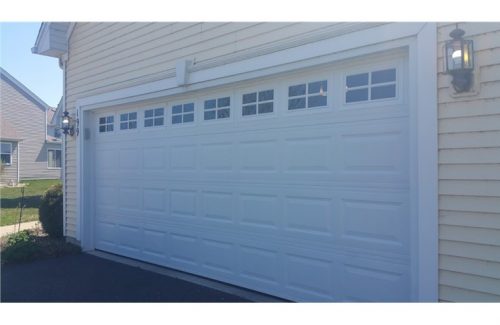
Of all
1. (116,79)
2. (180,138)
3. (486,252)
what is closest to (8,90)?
(116,79)

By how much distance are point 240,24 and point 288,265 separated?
2870mm

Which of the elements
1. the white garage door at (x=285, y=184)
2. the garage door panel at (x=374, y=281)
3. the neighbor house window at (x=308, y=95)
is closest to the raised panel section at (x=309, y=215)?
the white garage door at (x=285, y=184)

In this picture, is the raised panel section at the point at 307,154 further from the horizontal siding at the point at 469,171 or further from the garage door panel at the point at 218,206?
the horizontal siding at the point at 469,171

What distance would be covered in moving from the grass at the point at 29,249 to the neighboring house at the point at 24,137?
1814 cm

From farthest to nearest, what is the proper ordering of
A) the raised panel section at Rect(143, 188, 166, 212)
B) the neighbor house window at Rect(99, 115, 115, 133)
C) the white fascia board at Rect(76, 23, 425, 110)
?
1. the neighbor house window at Rect(99, 115, 115, 133)
2. the raised panel section at Rect(143, 188, 166, 212)
3. the white fascia board at Rect(76, 23, 425, 110)

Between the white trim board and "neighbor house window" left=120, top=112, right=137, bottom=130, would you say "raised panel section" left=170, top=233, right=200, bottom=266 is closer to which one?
"neighbor house window" left=120, top=112, right=137, bottom=130

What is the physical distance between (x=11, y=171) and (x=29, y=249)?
19459 millimetres

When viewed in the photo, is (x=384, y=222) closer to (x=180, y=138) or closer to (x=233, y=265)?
(x=233, y=265)

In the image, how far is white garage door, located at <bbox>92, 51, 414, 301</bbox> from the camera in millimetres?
3977

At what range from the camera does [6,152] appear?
2381 cm

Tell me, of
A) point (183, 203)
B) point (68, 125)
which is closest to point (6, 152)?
point (68, 125)

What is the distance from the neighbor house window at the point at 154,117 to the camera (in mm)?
6389

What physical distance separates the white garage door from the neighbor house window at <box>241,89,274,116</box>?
1 cm

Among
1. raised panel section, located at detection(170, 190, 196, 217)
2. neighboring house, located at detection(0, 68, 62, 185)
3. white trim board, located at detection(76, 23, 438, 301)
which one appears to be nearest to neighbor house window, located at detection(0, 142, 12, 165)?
neighboring house, located at detection(0, 68, 62, 185)
